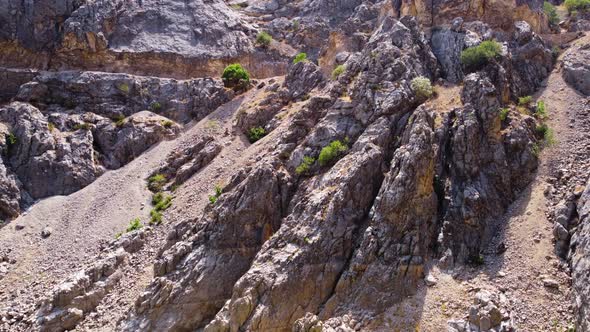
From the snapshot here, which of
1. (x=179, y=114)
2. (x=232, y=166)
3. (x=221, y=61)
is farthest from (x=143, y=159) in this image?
(x=221, y=61)

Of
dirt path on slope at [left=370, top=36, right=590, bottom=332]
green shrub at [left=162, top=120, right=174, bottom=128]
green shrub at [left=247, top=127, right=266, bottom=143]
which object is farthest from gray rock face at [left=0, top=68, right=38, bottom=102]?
dirt path on slope at [left=370, top=36, right=590, bottom=332]

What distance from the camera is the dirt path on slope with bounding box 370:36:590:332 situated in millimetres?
20219

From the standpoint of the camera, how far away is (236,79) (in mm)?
46719

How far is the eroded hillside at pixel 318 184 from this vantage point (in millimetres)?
21719

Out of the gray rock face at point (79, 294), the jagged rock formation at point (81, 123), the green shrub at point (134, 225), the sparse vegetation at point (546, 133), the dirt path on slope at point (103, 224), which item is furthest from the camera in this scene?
the jagged rock formation at point (81, 123)

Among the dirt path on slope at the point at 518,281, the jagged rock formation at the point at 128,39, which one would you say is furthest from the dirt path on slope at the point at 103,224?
the dirt path on slope at the point at 518,281

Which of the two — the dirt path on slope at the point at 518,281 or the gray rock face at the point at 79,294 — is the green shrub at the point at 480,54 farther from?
the gray rock face at the point at 79,294

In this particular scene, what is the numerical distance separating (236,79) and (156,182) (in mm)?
15337

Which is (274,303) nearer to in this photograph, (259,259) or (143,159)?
(259,259)

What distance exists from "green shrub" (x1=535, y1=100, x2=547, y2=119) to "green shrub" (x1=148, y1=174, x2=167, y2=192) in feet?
87.6

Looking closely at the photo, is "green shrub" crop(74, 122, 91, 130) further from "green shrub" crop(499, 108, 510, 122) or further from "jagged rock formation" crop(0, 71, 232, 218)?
"green shrub" crop(499, 108, 510, 122)

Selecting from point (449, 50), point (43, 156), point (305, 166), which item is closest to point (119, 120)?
point (43, 156)

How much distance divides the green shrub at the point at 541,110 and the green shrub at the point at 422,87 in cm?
723

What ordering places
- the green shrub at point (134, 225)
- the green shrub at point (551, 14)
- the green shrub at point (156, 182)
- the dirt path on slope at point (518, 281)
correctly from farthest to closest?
the green shrub at point (551, 14) < the green shrub at point (156, 182) < the green shrub at point (134, 225) < the dirt path on slope at point (518, 281)
